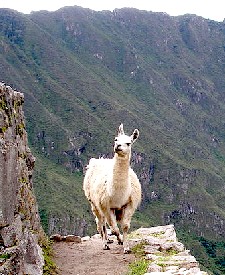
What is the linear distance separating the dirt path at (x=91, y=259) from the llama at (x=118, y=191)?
336mm

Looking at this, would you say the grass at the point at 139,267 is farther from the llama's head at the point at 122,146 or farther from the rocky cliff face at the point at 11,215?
the llama's head at the point at 122,146

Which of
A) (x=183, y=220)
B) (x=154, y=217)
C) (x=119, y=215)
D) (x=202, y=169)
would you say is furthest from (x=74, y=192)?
(x=119, y=215)

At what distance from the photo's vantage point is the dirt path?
33.9 feet

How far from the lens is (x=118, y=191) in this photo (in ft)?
37.4

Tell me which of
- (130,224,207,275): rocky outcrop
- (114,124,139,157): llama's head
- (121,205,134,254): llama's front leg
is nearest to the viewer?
(130,224,207,275): rocky outcrop

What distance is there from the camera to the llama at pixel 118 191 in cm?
1101

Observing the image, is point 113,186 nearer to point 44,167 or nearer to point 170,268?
point 170,268

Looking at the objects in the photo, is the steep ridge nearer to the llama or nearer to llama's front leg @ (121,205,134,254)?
llama's front leg @ (121,205,134,254)

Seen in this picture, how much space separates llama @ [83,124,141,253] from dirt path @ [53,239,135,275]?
336 millimetres

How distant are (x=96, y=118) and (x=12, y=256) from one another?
583 ft

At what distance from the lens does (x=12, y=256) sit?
7199mm


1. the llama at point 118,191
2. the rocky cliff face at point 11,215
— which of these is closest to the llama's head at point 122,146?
the llama at point 118,191

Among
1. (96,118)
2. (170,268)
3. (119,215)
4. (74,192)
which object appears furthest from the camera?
(96,118)

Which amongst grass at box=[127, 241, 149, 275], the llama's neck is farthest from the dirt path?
the llama's neck
